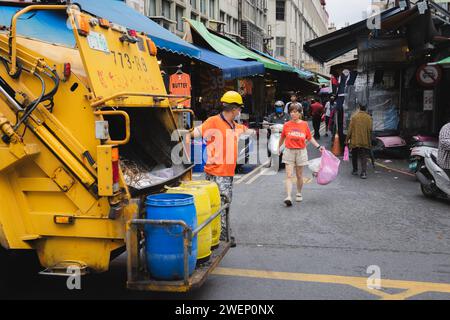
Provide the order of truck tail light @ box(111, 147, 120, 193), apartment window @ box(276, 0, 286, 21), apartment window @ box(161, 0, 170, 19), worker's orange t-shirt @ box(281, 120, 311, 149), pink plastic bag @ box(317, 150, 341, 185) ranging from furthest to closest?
apartment window @ box(276, 0, 286, 21) < apartment window @ box(161, 0, 170, 19) < pink plastic bag @ box(317, 150, 341, 185) < worker's orange t-shirt @ box(281, 120, 311, 149) < truck tail light @ box(111, 147, 120, 193)

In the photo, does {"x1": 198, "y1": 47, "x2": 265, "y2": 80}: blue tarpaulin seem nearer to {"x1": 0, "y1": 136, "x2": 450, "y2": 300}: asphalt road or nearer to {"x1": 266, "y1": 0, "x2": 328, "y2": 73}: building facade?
{"x1": 0, "y1": 136, "x2": 450, "y2": 300}: asphalt road

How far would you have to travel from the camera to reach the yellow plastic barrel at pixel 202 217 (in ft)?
14.7

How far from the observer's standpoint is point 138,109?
17.7 ft

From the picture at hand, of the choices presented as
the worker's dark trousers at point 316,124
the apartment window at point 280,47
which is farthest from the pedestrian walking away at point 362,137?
the apartment window at point 280,47

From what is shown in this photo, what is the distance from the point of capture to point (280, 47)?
51938 millimetres

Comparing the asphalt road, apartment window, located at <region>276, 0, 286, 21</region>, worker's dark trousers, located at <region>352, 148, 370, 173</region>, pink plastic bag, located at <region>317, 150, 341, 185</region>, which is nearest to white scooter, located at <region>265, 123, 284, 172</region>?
worker's dark trousers, located at <region>352, 148, 370, 173</region>

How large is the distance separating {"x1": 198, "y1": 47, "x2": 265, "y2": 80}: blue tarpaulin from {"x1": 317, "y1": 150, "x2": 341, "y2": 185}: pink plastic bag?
20.8 ft

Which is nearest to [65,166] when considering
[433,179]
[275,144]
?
[433,179]

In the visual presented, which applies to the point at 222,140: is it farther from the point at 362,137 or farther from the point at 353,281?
the point at 362,137

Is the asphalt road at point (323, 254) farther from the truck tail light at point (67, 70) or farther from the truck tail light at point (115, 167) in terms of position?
the truck tail light at point (67, 70)

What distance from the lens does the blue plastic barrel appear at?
13.0 ft

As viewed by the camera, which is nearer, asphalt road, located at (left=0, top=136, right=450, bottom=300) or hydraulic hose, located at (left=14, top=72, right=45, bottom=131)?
hydraulic hose, located at (left=14, top=72, right=45, bottom=131)
